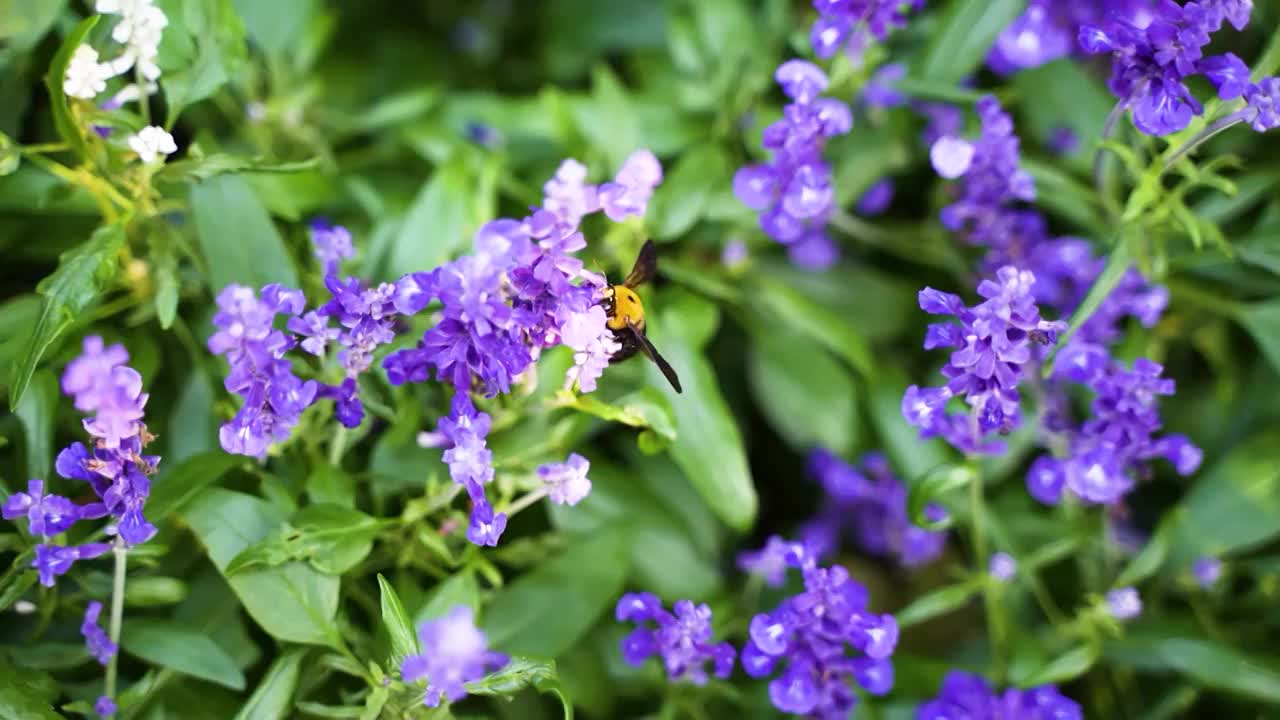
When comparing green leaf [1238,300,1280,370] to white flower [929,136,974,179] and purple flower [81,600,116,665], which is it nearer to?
white flower [929,136,974,179]

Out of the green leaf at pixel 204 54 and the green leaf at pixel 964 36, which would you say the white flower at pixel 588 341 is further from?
the green leaf at pixel 964 36

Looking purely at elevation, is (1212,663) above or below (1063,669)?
below

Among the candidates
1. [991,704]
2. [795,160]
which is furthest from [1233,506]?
[795,160]

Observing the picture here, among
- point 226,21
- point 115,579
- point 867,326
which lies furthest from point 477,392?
point 867,326

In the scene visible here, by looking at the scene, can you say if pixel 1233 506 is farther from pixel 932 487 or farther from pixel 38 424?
pixel 38 424

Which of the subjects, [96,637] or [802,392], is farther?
[802,392]

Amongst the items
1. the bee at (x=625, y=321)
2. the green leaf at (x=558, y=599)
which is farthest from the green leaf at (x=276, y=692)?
the bee at (x=625, y=321)

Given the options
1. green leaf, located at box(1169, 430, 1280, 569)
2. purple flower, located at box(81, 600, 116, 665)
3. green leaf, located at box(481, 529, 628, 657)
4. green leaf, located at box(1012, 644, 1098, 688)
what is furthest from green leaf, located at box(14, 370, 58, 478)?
green leaf, located at box(1169, 430, 1280, 569)
